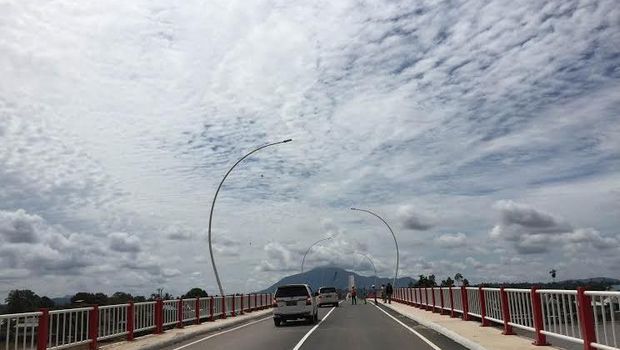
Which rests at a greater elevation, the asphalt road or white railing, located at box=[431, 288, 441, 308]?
white railing, located at box=[431, 288, 441, 308]

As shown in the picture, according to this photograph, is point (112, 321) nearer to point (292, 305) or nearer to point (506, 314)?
point (292, 305)

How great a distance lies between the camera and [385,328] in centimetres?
2206

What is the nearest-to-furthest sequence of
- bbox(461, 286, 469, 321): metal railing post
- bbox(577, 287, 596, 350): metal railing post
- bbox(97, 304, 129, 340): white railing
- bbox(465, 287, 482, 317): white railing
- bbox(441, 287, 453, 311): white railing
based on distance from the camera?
bbox(577, 287, 596, 350): metal railing post
bbox(97, 304, 129, 340): white railing
bbox(465, 287, 482, 317): white railing
bbox(461, 286, 469, 321): metal railing post
bbox(441, 287, 453, 311): white railing

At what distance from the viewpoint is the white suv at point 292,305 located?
2561 cm

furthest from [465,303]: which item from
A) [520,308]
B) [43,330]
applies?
[43,330]

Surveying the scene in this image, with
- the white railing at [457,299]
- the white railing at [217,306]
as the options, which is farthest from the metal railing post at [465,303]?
the white railing at [217,306]

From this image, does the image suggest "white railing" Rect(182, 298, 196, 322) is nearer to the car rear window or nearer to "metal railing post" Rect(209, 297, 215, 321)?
"metal railing post" Rect(209, 297, 215, 321)

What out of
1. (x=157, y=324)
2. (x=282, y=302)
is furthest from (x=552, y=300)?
(x=282, y=302)

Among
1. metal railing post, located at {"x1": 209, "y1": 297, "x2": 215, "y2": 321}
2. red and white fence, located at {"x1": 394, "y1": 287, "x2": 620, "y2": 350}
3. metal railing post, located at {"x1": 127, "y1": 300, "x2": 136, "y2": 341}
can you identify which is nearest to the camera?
red and white fence, located at {"x1": 394, "y1": 287, "x2": 620, "y2": 350}

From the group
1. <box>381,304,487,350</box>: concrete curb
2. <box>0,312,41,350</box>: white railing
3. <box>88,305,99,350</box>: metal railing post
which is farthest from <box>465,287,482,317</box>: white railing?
<box>0,312,41,350</box>: white railing

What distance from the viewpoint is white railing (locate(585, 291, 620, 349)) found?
888 cm

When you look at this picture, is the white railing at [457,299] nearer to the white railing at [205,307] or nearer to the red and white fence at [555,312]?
the red and white fence at [555,312]

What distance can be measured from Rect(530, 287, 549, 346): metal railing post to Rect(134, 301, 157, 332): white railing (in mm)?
11484

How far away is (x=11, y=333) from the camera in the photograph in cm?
1136
